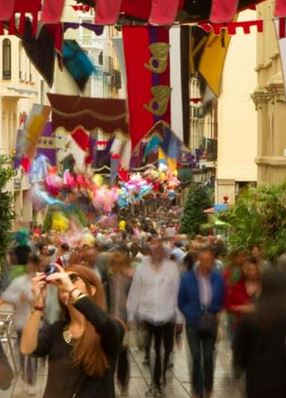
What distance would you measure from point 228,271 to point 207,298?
1.29 meters

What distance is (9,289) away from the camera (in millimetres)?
12578

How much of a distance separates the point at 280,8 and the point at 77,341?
5636mm

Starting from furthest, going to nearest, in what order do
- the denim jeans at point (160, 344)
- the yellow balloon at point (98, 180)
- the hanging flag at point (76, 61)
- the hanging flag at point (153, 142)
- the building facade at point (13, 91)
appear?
1. the building facade at point (13, 91)
2. the yellow balloon at point (98, 180)
3. the hanging flag at point (76, 61)
4. the hanging flag at point (153, 142)
5. the denim jeans at point (160, 344)

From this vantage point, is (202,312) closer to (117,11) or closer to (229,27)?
(117,11)

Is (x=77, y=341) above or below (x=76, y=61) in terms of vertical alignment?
below

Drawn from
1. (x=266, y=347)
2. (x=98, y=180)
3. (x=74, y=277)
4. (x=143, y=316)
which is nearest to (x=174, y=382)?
(x=143, y=316)

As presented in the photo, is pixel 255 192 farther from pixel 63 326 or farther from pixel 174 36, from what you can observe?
pixel 63 326

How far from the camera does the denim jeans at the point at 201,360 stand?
12094mm

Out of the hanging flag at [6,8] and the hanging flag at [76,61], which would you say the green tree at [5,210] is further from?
the hanging flag at [6,8]

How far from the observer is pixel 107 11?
469 inches

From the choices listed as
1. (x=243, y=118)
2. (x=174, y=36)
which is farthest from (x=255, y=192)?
(x=243, y=118)

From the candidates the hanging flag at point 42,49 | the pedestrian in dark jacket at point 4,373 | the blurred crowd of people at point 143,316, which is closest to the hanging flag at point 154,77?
the hanging flag at point 42,49

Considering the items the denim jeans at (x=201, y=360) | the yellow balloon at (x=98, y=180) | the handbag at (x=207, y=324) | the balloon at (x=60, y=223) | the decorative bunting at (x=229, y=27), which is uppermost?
the decorative bunting at (x=229, y=27)

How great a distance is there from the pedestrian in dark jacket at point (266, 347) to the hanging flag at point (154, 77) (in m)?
7.12
